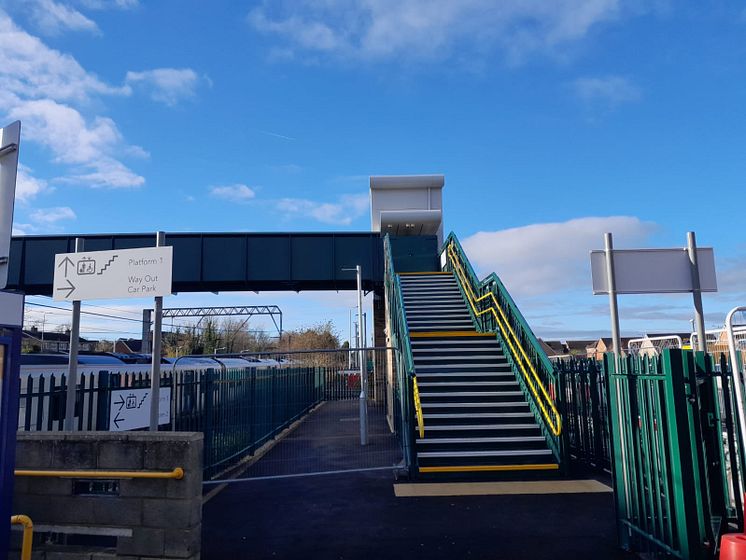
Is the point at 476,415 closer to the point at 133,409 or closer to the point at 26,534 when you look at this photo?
the point at 133,409

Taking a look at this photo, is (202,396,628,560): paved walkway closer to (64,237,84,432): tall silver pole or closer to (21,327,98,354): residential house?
(64,237,84,432): tall silver pole

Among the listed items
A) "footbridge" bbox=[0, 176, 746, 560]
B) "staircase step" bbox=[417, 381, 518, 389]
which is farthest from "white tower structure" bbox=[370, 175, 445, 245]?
"staircase step" bbox=[417, 381, 518, 389]

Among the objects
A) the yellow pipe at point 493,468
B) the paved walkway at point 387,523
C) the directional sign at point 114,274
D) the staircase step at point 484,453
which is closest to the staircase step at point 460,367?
the staircase step at point 484,453

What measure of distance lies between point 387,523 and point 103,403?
4201mm

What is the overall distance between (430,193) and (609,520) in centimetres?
2163

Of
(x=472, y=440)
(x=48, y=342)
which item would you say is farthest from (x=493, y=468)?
(x=48, y=342)

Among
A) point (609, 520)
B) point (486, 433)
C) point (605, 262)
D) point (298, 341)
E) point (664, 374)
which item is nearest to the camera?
point (664, 374)

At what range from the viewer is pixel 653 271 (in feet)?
26.9

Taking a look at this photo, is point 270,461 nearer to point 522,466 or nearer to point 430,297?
point 522,466

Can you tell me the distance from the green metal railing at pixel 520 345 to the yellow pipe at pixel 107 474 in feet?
20.9

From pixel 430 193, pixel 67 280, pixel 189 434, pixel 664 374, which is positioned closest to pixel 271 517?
pixel 189 434

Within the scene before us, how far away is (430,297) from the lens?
1741cm

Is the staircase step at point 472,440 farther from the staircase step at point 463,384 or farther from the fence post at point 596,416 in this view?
the staircase step at point 463,384

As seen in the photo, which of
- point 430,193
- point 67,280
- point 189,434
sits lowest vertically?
point 189,434
